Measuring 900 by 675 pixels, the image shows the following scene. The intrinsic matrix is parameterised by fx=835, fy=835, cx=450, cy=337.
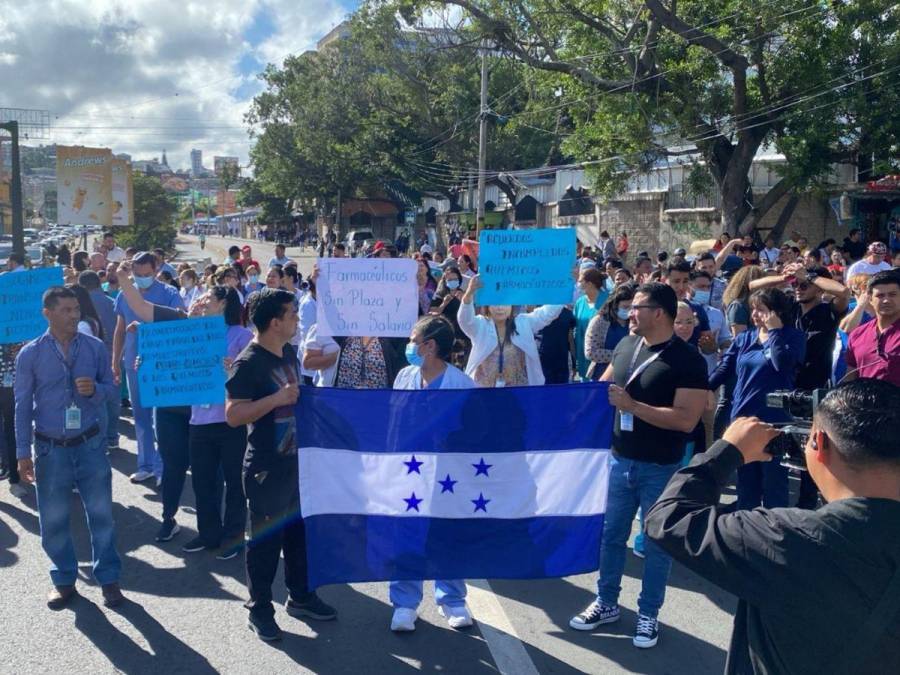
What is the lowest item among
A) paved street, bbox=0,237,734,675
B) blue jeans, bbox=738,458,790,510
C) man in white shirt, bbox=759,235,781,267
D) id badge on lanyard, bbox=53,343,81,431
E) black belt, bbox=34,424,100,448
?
paved street, bbox=0,237,734,675

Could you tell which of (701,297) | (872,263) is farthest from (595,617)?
(872,263)

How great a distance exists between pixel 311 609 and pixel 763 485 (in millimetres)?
3105

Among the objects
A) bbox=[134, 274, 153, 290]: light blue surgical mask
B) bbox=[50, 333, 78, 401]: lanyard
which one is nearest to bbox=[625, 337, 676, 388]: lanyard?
bbox=[50, 333, 78, 401]: lanyard

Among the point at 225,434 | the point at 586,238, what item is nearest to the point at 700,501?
the point at 225,434

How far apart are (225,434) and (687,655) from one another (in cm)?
329

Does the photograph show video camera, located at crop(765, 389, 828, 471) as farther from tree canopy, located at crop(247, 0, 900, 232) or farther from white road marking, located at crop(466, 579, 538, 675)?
tree canopy, located at crop(247, 0, 900, 232)

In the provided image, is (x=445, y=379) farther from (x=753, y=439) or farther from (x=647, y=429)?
(x=753, y=439)

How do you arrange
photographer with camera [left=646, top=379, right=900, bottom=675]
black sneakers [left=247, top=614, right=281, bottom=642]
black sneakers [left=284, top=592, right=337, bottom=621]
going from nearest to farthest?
photographer with camera [left=646, top=379, right=900, bottom=675]
black sneakers [left=247, top=614, right=281, bottom=642]
black sneakers [left=284, top=592, right=337, bottom=621]

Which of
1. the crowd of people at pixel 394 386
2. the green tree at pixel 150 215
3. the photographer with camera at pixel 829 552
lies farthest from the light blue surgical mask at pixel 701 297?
the green tree at pixel 150 215

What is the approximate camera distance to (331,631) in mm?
4633

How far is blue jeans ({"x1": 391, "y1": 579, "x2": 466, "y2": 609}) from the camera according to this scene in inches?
183

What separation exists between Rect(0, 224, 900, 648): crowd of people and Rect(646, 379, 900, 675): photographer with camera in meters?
1.48

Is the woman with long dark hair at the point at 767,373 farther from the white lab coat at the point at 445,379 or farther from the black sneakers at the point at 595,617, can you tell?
the white lab coat at the point at 445,379

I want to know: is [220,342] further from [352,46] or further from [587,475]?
[352,46]
